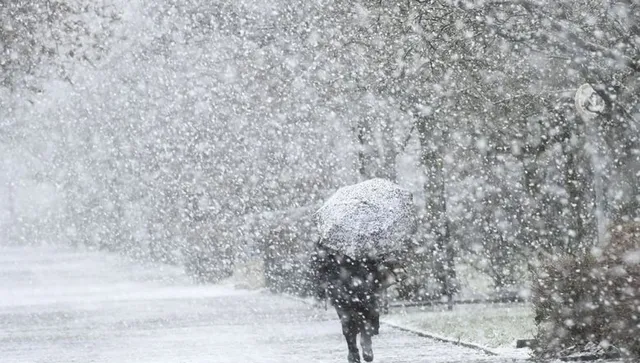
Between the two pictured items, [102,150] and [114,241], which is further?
[114,241]

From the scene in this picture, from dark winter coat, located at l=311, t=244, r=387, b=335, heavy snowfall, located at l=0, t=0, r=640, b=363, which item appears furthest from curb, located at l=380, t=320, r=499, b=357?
dark winter coat, located at l=311, t=244, r=387, b=335

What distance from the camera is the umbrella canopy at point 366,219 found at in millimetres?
16766

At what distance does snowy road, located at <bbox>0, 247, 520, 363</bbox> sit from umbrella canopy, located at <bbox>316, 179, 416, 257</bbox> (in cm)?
136

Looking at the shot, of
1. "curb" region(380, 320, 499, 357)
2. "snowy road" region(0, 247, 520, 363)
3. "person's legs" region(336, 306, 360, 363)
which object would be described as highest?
"person's legs" region(336, 306, 360, 363)

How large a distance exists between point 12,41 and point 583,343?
32.4 feet

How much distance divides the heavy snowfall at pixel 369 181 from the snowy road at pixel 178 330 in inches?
4.3

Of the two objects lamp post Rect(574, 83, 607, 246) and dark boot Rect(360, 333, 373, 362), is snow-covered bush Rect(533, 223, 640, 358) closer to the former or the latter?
dark boot Rect(360, 333, 373, 362)

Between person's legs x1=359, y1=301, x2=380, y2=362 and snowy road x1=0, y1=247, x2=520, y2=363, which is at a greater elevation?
person's legs x1=359, y1=301, x2=380, y2=362

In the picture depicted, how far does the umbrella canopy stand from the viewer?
55.0 ft

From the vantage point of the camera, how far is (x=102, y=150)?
73.1 meters

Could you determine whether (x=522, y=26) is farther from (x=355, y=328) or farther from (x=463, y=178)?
(x=463, y=178)

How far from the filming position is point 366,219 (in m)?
17.3

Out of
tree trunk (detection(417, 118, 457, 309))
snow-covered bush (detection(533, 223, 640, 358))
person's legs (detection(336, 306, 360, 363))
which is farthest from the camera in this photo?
tree trunk (detection(417, 118, 457, 309))

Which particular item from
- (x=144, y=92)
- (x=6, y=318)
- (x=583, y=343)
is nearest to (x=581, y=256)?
(x=583, y=343)
